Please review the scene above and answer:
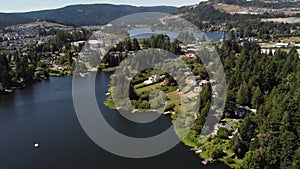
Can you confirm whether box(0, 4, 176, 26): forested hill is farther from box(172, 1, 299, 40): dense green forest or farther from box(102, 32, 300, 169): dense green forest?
box(102, 32, 300, 169): dense green forest

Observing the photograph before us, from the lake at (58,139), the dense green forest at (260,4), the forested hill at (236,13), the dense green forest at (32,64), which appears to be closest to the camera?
the lake at (58,139)

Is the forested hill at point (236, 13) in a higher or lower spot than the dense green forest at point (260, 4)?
lower

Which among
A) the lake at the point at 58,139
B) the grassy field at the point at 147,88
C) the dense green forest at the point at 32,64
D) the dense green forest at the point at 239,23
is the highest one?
the dense green forest at the point at 239,23

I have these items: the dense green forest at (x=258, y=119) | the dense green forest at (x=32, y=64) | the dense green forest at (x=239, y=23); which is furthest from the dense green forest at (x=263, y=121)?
the dense green forest at (x=239, y=23)

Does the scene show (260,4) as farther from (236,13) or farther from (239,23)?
(239,23)

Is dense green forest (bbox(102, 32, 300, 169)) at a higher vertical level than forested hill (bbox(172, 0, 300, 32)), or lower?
lower

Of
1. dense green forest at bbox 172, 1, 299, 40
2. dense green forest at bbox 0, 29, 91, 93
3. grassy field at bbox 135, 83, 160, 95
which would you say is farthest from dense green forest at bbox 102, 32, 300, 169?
dense green forest at bbox 172, 1, 299, 40

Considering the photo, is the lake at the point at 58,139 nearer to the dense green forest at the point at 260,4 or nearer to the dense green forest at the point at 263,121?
the dense green forest at the point at 263,121

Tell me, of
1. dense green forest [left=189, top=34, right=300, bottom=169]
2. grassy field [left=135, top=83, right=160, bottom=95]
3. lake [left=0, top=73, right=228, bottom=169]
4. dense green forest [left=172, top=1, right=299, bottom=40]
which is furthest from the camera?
dense green forest [left=172, top=1, right=299, bottom=40]

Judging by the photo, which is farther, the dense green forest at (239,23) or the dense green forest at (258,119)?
the dense green forest at (239,23)
